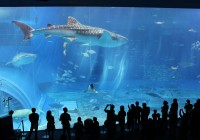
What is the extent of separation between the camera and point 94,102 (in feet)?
69.6

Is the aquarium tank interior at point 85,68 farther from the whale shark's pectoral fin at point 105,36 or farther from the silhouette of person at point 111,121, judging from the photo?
the silhouette of person at point 111,121

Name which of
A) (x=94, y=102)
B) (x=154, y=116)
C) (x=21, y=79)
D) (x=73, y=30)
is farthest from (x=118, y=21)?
(x=154, y=116)

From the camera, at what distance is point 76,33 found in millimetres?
13602

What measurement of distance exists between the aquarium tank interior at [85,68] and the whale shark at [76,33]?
0.82ft

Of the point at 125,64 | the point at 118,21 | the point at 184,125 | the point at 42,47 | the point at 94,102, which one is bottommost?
Result: the point at 184,125

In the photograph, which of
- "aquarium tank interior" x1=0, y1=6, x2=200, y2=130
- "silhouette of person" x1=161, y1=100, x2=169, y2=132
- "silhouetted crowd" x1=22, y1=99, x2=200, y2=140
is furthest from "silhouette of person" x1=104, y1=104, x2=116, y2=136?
"aquarium tank interior" x1=0, y1=6, x2=200, y2=130

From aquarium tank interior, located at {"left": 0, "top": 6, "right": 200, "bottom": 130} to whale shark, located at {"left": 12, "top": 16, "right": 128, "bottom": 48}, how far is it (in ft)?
0.82

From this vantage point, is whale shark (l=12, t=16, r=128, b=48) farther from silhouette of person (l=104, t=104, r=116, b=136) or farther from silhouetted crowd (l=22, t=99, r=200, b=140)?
silhouette of person (l=104, t=104, r=116, b=136)

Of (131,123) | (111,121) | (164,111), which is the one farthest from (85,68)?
(111,121)

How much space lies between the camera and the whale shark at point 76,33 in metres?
Answer: 11.1

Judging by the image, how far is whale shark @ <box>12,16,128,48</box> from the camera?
11.1 metres
